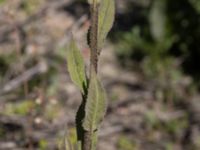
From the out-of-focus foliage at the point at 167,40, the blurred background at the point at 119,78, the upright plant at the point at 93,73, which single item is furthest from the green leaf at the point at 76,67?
the out-of-focus foliage at the point at 167,40

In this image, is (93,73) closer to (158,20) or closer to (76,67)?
(76,67)

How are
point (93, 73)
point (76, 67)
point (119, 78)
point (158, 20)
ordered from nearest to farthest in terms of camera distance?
point (93, 73)
point (76, 67)
point (119, 78)
point (158, 20)

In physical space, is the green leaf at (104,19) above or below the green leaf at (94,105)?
above

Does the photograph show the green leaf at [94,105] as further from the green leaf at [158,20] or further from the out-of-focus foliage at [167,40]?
the green leaf at [158,20]

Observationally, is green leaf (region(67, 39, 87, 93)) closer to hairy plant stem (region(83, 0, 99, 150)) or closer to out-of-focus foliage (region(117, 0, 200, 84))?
hairy plant stem (region(83, 0, 99, 150))

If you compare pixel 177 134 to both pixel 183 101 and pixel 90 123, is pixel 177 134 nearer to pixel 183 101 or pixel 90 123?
pixel 183 101

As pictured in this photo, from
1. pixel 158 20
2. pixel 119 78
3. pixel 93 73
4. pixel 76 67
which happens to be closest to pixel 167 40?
pixel 158 20

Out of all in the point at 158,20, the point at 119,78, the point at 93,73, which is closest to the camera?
the point at 93,73

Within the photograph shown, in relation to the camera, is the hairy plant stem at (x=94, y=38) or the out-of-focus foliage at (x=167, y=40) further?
the out-of-focus foliage at (x=167, y=40)

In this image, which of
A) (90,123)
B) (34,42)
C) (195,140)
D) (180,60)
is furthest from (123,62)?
(90,123)
